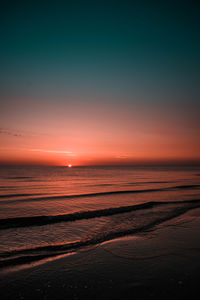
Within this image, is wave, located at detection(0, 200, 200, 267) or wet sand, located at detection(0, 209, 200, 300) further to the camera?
wave, located at detection(0, 200, 200, 267)

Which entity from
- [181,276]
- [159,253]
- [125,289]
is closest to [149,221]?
[159,253]

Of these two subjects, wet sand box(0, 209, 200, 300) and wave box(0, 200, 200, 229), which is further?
wave box(0, 200, 200, 229)

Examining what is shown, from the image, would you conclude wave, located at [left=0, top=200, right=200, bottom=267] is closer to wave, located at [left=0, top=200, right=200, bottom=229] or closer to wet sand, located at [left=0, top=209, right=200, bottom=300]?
wet sand, located at [left=0, top=209, right=200, bottom=300]

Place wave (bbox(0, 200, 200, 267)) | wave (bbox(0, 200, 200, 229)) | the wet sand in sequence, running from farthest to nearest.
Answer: wave (bbox(0, 200, 200, 229)) → wave (bbox(0, 200, 200, 267)) → the wet sand

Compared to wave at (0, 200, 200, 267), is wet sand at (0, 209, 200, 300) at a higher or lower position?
higher

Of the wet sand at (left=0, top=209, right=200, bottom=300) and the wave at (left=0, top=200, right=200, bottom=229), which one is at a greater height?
the wet sand at (left=0, top=209, right=200, bottom=300)

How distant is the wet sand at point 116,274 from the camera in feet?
13.5

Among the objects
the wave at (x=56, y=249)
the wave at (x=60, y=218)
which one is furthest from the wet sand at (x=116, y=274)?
the wave at (x=60, y=218)

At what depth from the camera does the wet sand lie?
4102mm

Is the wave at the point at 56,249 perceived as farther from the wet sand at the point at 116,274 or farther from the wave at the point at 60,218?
the wave at the point at 60,218

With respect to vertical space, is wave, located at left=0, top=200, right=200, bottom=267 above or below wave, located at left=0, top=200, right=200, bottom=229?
above

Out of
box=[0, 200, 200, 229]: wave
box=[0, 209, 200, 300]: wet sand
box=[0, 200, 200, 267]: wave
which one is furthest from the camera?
box=[0, 200, 200, 229]: wave

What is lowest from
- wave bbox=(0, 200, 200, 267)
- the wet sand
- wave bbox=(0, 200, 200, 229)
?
wave bbox=(0, 200, 200, 229)

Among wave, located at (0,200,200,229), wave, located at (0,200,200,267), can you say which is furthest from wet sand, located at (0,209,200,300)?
wave, located at (0,200,200,229)
